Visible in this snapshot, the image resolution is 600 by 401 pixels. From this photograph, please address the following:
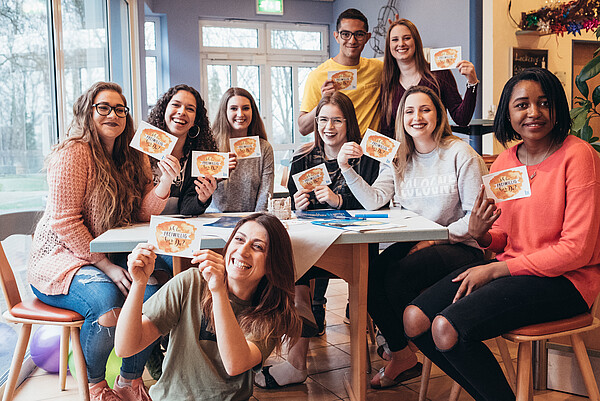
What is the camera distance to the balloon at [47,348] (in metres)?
2.52

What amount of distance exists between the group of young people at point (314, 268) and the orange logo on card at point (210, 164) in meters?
0.06

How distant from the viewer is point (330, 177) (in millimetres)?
2643

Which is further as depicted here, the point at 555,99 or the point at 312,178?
Result: the point at 312,178

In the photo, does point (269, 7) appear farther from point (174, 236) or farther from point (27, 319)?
point (174, 236)

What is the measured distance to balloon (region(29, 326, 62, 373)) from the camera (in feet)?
8.25

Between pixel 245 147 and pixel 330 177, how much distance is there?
43 centimetres

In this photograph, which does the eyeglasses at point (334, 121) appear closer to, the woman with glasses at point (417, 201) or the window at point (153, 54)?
the woman with glasses at point (417, 201)

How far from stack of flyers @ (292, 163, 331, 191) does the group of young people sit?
43 millimetres

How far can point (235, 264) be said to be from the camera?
5.10 ft

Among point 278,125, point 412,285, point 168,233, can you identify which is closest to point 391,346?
point 412,285

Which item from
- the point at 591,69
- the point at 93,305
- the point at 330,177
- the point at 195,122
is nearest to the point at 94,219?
the point at 93,305

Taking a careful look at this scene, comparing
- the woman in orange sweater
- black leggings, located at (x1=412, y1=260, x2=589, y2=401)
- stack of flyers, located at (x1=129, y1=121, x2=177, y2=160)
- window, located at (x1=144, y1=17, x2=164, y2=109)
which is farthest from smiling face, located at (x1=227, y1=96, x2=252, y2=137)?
window, located at (x1=144, y1=17, x2=164, y2=109)

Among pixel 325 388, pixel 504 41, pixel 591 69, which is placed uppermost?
pixel 504 41

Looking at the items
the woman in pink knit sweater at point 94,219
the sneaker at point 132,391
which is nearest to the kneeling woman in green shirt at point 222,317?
the woman in pink knit sweater at point 94,219
